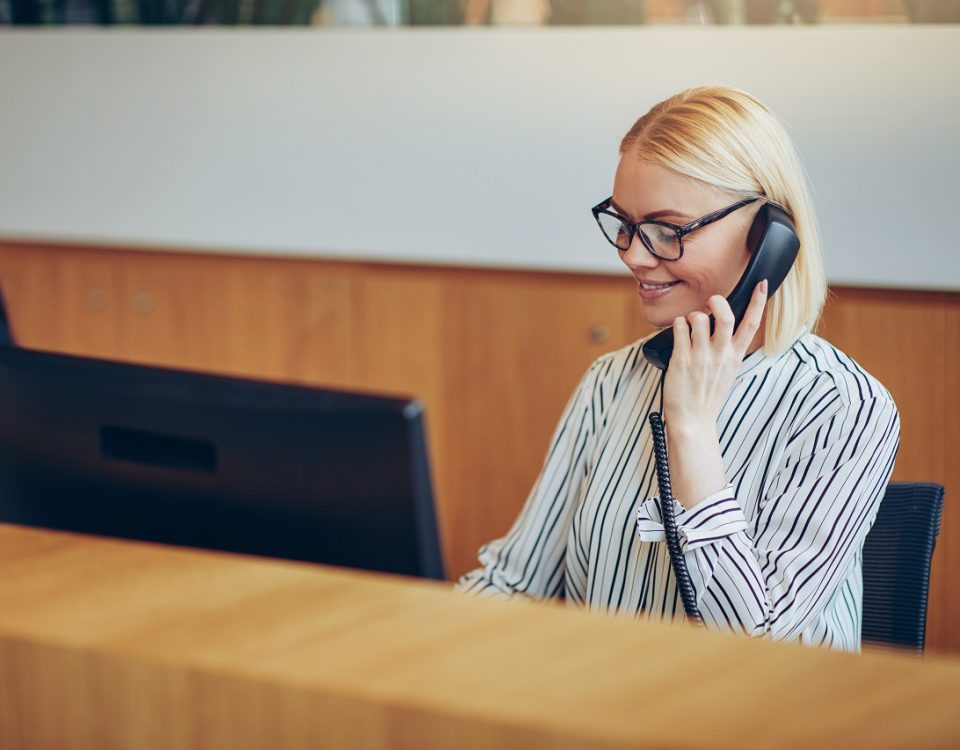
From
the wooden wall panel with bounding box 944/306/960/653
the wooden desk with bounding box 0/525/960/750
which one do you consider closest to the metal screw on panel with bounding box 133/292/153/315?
the wooden wall panel with bounding box 944/306/960/653

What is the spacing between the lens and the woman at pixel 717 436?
4.21 ft

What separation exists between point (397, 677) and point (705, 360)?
0.81 metres

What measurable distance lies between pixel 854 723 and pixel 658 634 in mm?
139

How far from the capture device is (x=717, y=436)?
1.39m

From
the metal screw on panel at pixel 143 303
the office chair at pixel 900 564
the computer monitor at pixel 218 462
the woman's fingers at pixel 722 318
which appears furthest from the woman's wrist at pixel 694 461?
the metal screw on panel at pixel 143 303

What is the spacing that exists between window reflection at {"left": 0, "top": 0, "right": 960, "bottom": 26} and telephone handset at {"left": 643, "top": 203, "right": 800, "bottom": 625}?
3.88 feet

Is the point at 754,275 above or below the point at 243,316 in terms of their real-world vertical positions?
above

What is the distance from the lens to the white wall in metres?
2.41

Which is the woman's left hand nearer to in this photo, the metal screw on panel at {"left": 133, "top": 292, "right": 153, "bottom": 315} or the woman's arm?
the woman's arm

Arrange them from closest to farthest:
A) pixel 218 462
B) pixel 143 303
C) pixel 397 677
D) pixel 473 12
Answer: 1. pixel 397 677
2. pixel 218 462
3. pixel 473 12
4. pixel 143 303

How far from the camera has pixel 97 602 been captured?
75 centimetres

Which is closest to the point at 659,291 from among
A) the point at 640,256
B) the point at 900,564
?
the point at 640,256

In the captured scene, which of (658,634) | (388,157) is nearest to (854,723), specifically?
(658,634)

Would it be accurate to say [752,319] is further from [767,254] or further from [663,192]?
[663,192]
